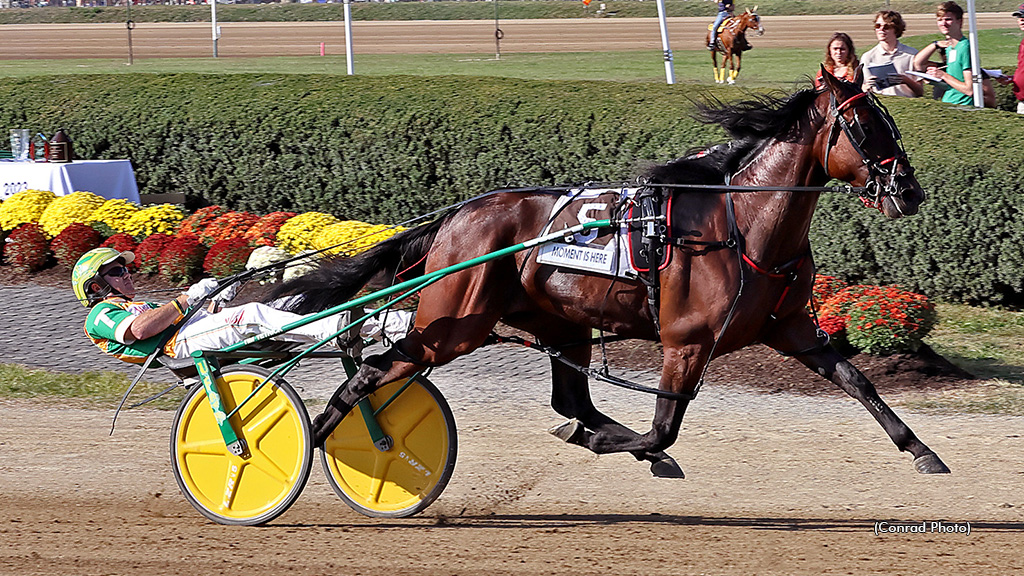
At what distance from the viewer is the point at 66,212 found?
972 centimetres

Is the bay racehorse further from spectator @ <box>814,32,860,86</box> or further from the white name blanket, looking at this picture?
the white name blanket

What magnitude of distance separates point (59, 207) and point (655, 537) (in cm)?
724

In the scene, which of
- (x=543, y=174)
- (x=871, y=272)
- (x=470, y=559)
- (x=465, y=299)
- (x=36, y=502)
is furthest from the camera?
(x=543, y=174)

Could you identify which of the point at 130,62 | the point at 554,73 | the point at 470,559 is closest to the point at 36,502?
the point at 470,559

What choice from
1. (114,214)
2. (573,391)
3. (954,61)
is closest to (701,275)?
(573,391)

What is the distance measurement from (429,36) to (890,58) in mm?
24360

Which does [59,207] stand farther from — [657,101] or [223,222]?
[657,101]

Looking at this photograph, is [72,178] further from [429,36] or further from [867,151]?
[429,36]

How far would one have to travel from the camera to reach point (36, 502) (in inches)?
187

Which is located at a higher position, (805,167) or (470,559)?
(805,167)

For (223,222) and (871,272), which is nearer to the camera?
(871,272)

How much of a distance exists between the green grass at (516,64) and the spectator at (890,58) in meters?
9.39

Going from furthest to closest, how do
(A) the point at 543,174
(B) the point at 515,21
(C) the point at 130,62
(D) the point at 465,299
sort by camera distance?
(B) the point at 515,21
(C) the point at 130,62
(A) the point at 543,174
(D) the point at 465,299

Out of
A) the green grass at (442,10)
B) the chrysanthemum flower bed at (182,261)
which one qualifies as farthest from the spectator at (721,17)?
the green grass at (442,10)
